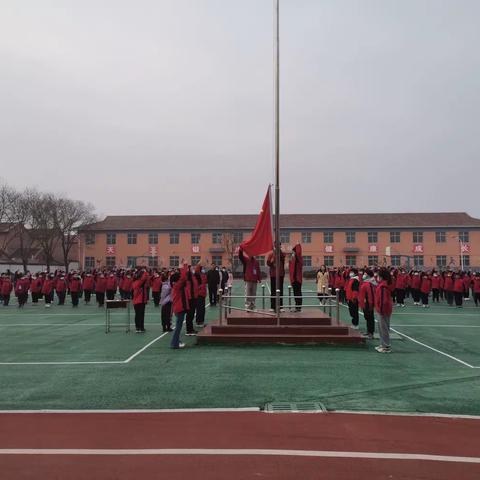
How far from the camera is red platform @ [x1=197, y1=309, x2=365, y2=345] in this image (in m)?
11.8

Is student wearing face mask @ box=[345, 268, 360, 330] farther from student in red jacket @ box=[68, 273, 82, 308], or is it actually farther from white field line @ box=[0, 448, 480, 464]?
student in red jacket @ box=[68, 273, 82, 308]

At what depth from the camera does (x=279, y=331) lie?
1220 cm

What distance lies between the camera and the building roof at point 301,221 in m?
68.2

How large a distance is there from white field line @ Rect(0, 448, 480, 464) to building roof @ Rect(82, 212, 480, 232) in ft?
213

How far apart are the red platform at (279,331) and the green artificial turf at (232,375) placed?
30cm

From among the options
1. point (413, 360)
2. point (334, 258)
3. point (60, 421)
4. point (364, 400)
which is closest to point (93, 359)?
point (60, 421)

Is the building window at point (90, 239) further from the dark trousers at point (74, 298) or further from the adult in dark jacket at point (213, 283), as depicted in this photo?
the adult in dark jacket at point (213, 283)

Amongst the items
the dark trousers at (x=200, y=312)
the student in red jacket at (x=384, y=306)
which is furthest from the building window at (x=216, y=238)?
the student in red jacket at (x=384, y=306)

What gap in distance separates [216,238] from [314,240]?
43.4ft

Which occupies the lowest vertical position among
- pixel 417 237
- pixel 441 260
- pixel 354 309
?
pixel 354 309

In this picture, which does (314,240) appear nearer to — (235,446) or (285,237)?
(285,237)

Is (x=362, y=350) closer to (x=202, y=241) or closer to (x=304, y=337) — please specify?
(x=304, y=337)

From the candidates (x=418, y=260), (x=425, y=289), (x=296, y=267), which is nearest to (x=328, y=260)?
(x=418, y=260)

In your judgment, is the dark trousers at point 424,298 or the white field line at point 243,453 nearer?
the white field line at point 243,453
